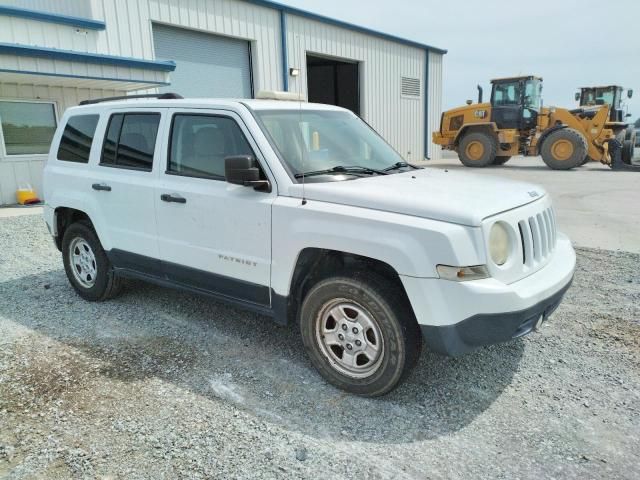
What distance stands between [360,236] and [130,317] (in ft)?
9.19

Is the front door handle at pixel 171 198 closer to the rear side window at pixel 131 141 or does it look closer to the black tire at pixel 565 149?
the rear side window at pixel 131 141

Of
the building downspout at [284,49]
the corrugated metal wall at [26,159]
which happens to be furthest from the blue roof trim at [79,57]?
the building downspout at [284,49]

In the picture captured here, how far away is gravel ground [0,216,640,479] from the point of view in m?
2.70

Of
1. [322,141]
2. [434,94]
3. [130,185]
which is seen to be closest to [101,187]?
[130,185]

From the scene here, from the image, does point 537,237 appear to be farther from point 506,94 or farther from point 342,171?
point 506,94

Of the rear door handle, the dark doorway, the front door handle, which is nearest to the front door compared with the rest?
the front door handle

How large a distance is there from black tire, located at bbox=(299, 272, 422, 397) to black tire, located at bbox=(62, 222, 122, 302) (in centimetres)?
251

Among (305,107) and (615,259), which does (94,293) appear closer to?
(305,107)

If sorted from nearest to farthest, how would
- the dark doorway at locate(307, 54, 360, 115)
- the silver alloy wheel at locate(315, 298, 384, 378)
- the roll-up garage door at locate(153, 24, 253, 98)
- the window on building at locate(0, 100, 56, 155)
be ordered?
1. the silver alloy wheel at locate(315, 298, 384, 378)
2. the window on building at locate(0, 100, 56, 155)
3. the roll-up garage door at locate(153, 24, 253, 98)
4. the dark doorway at locate(307, 54, 360, 115)

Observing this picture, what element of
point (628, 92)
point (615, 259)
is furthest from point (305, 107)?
point (628, 92)

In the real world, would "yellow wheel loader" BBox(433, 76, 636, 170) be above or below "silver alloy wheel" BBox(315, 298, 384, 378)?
above

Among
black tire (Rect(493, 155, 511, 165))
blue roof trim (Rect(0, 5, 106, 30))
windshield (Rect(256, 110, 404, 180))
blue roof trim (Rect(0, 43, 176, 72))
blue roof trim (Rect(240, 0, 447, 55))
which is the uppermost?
blue roof trim (Rect(240, 0, 447, 55))

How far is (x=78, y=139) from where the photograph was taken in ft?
16.7

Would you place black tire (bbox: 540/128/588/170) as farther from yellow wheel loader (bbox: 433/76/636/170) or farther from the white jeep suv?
the white jeep suv
